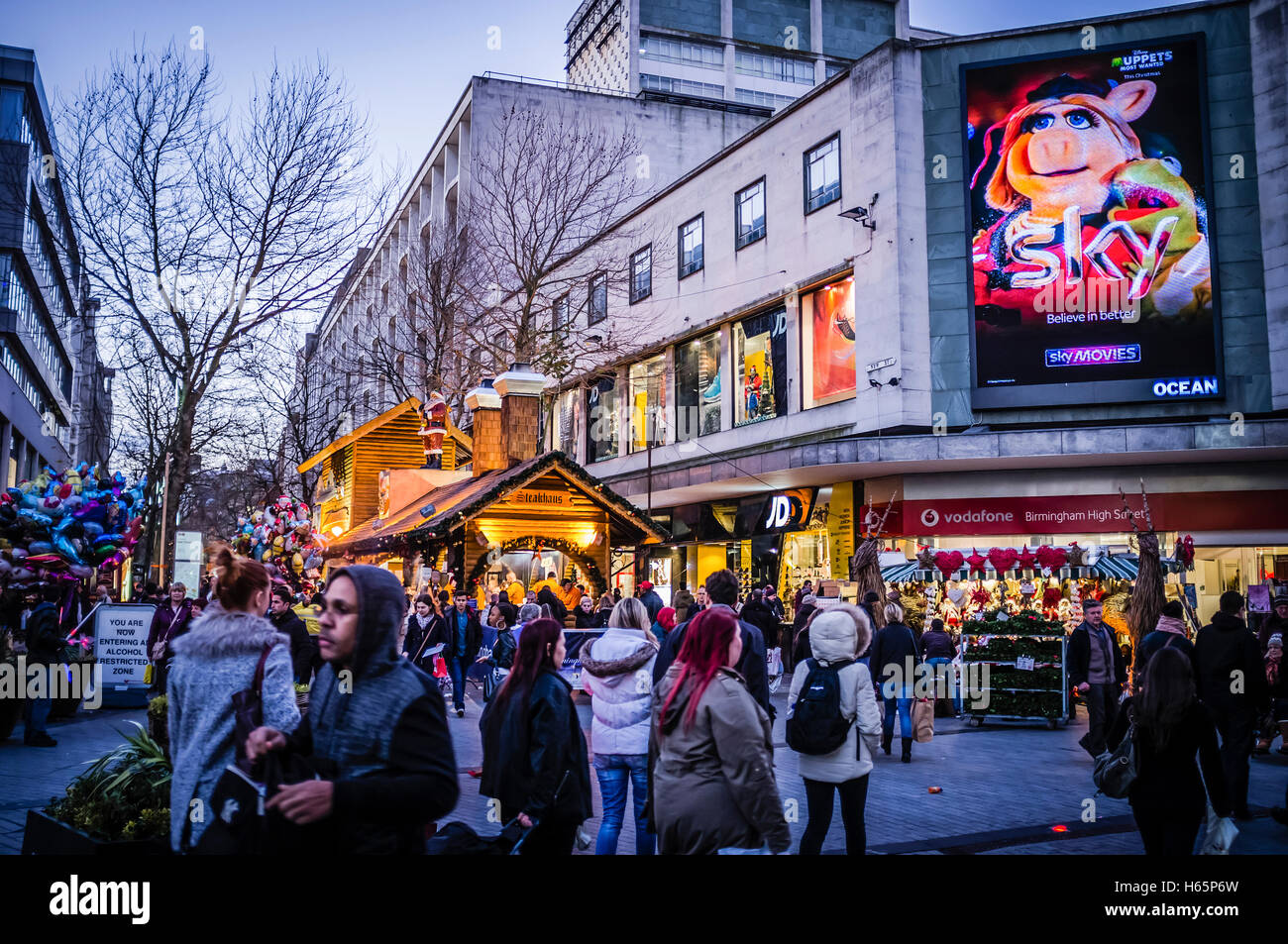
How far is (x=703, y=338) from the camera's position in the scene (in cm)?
3397

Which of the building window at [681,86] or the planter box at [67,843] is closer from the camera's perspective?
the planter box at [67,843]

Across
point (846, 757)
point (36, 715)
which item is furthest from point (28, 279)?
point (846, 757)

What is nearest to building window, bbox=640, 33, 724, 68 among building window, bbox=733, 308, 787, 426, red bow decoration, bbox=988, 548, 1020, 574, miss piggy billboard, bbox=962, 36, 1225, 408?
building window, bbox=733, 308, 787, 426

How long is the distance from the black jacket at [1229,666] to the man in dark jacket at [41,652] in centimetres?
1242

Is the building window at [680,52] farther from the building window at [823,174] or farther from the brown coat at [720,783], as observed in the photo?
the brown coat at [720,783]

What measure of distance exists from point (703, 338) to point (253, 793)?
101ft

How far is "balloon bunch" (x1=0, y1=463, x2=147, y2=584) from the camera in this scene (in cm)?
1315

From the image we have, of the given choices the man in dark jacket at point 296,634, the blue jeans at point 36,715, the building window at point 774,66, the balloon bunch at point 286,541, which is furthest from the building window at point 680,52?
the man in dark jacket at point 296,634

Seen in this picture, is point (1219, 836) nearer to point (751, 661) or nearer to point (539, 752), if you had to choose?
point (751, 661)

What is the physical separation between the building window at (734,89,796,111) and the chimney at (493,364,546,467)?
35817mm

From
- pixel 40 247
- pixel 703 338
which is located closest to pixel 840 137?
pixel 703 338

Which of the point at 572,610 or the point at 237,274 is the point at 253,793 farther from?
the point at 237,274

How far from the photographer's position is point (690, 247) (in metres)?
34.6

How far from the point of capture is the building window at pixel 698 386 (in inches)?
1310
